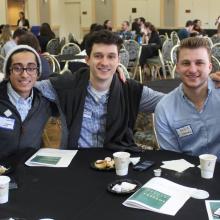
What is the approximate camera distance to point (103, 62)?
7.93 ft

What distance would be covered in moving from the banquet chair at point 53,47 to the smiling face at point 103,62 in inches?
255

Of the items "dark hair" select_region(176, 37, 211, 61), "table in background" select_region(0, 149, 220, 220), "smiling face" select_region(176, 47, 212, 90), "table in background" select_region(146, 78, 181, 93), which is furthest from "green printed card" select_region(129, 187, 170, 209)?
"table in background" select_region(146, 78, 181, 93)

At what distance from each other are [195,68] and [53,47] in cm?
697

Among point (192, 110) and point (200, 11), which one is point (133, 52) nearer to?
point (192, 110)

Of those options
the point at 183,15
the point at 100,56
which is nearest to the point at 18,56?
the point at 100,56

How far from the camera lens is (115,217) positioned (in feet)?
4.83

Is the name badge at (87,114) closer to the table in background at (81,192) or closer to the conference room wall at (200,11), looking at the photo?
the table in background at (81,192)

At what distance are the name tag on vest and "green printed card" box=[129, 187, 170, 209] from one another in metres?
0.96

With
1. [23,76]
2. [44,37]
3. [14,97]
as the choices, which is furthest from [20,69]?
[44,37]

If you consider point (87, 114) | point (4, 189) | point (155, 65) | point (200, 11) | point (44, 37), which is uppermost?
point (200, 11)

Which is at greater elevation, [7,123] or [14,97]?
[14,97]

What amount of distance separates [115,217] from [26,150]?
3.01 ft

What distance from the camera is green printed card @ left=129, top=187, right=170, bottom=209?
1545 millimetres

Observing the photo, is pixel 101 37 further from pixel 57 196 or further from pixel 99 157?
pixel 57 196
